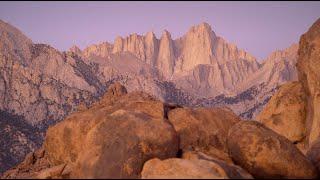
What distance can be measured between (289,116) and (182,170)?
18097mm

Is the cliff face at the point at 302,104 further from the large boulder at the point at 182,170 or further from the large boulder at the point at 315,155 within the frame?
the large boulder at the point at 182,170

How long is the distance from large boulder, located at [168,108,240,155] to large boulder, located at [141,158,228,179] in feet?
14.6

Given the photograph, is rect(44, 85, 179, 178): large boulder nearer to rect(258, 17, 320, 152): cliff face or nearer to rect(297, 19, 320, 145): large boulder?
rect(297, 19, 320, 145): large boulder

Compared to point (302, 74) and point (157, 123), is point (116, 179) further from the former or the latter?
point (302, 74)

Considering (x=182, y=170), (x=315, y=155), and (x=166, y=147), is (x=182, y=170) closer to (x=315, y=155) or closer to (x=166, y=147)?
(x=166, y=147)

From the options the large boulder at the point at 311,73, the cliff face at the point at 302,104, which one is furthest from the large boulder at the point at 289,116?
the large boulder at the point at 311,73

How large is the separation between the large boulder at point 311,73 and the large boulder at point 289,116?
20.7 inches

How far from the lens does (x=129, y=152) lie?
16828 mm

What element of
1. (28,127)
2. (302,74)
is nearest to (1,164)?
(28,127)

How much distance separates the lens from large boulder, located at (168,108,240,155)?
69.5 ft

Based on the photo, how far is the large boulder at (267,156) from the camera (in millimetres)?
18375

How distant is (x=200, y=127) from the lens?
71.8ft

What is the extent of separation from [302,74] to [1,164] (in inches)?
4996

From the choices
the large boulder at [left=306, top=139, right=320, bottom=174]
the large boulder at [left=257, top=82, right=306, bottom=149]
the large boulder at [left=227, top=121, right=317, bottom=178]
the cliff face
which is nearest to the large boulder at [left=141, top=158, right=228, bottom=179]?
the large boulder at [left=227, top=121, right=317, bottom=178]
